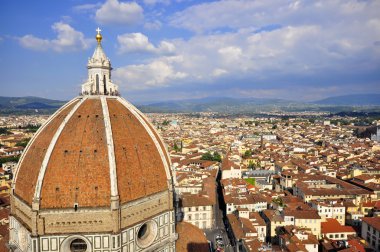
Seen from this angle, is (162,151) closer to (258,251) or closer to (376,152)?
(258,251)

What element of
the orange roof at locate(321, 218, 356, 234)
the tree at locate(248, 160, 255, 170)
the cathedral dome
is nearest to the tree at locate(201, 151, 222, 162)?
the tree at locate(248, 160, 255, 170)

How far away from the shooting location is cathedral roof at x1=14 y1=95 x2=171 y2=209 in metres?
18.1

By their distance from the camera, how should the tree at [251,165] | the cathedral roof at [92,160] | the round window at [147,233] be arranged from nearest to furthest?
the cathedral roof at [92,160] → the round window at [147,233] → the tree at [251,165]

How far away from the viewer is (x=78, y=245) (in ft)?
60.9

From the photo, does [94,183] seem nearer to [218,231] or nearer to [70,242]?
[70,242]

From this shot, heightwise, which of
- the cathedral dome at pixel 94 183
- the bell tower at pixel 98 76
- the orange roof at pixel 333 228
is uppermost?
the bell tower at pixel 98 76

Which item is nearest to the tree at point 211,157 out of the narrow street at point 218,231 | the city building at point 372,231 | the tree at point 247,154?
the tree at point 247,154

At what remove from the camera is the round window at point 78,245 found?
18.5 meters

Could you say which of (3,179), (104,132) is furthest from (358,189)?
(3,179)

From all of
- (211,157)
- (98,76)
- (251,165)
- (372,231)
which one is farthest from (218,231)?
(211,157)

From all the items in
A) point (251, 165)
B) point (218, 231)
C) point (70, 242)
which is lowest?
point (218, 231)

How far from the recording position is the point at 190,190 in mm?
52500

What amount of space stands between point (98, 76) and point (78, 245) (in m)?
9.64

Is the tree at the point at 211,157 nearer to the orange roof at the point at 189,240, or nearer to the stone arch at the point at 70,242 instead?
the orange roof at the point at 189,240
